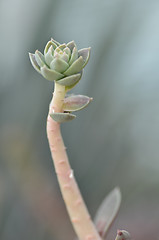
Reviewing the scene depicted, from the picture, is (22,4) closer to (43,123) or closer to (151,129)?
(43,123)

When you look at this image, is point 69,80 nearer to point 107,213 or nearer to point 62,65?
point 62,65

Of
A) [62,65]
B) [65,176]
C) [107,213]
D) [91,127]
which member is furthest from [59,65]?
[91,127]

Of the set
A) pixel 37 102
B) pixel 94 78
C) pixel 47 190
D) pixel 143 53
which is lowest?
pixel 47 190

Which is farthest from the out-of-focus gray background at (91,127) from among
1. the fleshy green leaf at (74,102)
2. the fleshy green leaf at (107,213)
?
the fleshy green leaf at (74,102)

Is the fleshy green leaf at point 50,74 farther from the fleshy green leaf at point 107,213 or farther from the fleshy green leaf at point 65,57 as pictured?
the fleshy green leaf at point 107,213

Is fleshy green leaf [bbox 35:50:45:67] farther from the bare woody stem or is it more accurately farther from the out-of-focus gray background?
the out-of-focus gray background

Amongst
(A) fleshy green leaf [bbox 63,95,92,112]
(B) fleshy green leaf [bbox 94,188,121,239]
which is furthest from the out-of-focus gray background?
(A) fleshy green leaf [bbox 63,95,92,112]

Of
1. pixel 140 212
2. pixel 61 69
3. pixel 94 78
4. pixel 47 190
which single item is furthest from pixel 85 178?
pixel 61 69
